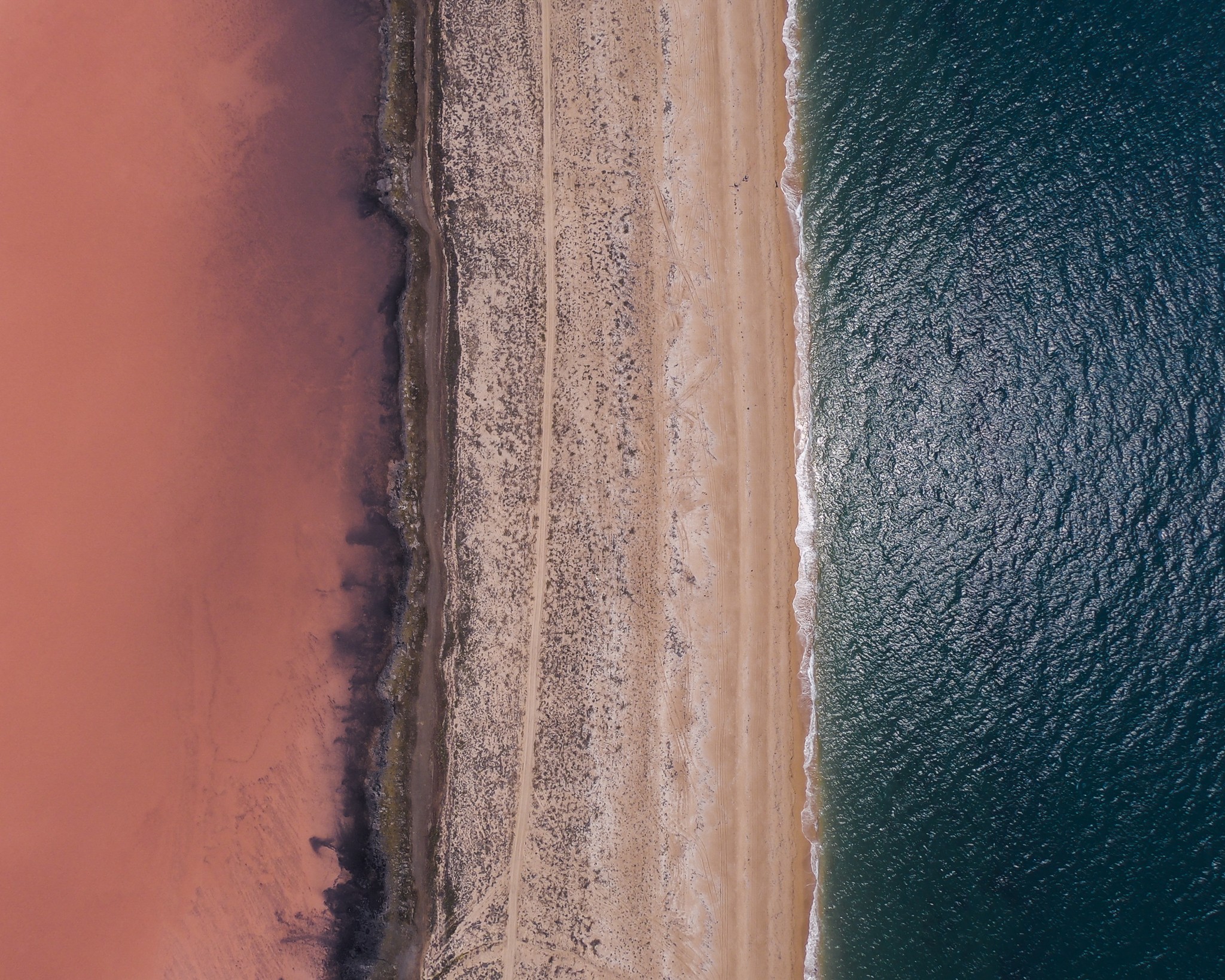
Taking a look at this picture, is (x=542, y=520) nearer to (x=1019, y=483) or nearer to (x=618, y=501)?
(x=618, y=501)

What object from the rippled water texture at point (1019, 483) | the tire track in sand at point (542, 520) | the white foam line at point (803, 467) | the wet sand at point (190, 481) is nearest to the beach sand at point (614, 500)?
the tire track in sand at point (542, 520)

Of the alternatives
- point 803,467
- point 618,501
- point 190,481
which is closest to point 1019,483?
point 803,467

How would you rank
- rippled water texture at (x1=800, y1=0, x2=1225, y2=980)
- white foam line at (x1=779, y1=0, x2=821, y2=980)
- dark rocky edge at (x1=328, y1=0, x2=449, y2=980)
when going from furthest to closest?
white foam line at (x1=779, y1=0, x2=821, y2=980) < rippled water texture at (x1=800, y1=0, x2=1225, y2=980) < dark rocky edge at (x1=328, y1=0, x2=449, y2=980)

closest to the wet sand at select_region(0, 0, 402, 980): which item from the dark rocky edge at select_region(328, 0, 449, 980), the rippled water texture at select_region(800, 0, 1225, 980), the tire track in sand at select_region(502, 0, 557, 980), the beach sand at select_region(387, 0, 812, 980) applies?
the dark rocky edge at select_region(328, 0, 449, 980)

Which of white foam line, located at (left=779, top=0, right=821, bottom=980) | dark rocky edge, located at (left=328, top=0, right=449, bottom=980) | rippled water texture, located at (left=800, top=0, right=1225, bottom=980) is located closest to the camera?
dark rocky edge, located at (left=328, top=0, right=449, bottom=980)

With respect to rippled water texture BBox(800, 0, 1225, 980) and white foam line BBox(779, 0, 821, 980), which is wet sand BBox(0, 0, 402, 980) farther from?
rippled water texture BBox(800, 0, 1225, 980)

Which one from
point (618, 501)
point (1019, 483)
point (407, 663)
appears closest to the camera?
point (407, 663)
